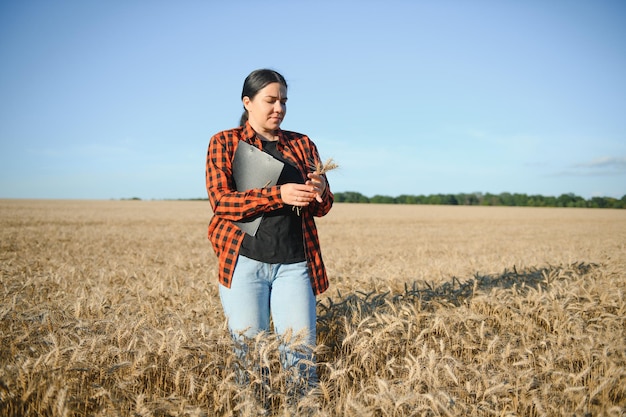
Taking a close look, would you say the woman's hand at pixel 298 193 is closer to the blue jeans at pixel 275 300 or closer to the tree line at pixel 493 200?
the blue jeans at pixel 275 300

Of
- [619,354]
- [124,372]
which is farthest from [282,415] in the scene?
[619,354]

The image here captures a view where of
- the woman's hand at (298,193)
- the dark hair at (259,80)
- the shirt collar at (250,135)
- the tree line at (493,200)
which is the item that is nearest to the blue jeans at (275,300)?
the woman's hand at (298,193)

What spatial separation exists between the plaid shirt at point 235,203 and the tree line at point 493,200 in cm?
7930

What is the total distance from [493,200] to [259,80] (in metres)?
Answer: 87.9

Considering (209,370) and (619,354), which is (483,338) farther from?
(209,370)

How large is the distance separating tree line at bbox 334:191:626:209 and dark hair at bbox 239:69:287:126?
79.4 metres

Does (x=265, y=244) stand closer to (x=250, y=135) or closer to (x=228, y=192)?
(x=228, y=192)

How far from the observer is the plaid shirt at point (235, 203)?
2.45 m

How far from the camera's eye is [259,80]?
2.59 m

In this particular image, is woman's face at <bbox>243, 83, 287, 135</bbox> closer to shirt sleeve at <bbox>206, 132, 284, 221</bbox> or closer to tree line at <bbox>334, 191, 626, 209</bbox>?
shirt sleeve at <bbox>206, 132, 284, 221</bbox>

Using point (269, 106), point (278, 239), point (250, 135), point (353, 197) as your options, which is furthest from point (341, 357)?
point (353, 197)

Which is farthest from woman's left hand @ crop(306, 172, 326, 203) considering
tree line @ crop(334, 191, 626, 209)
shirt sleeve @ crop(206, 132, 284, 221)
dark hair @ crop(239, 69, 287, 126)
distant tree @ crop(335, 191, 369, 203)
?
distant tree @ crop(335, 191, 369, 203)

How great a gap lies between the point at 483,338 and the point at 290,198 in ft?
8.16

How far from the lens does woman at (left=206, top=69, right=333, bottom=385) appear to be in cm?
249
